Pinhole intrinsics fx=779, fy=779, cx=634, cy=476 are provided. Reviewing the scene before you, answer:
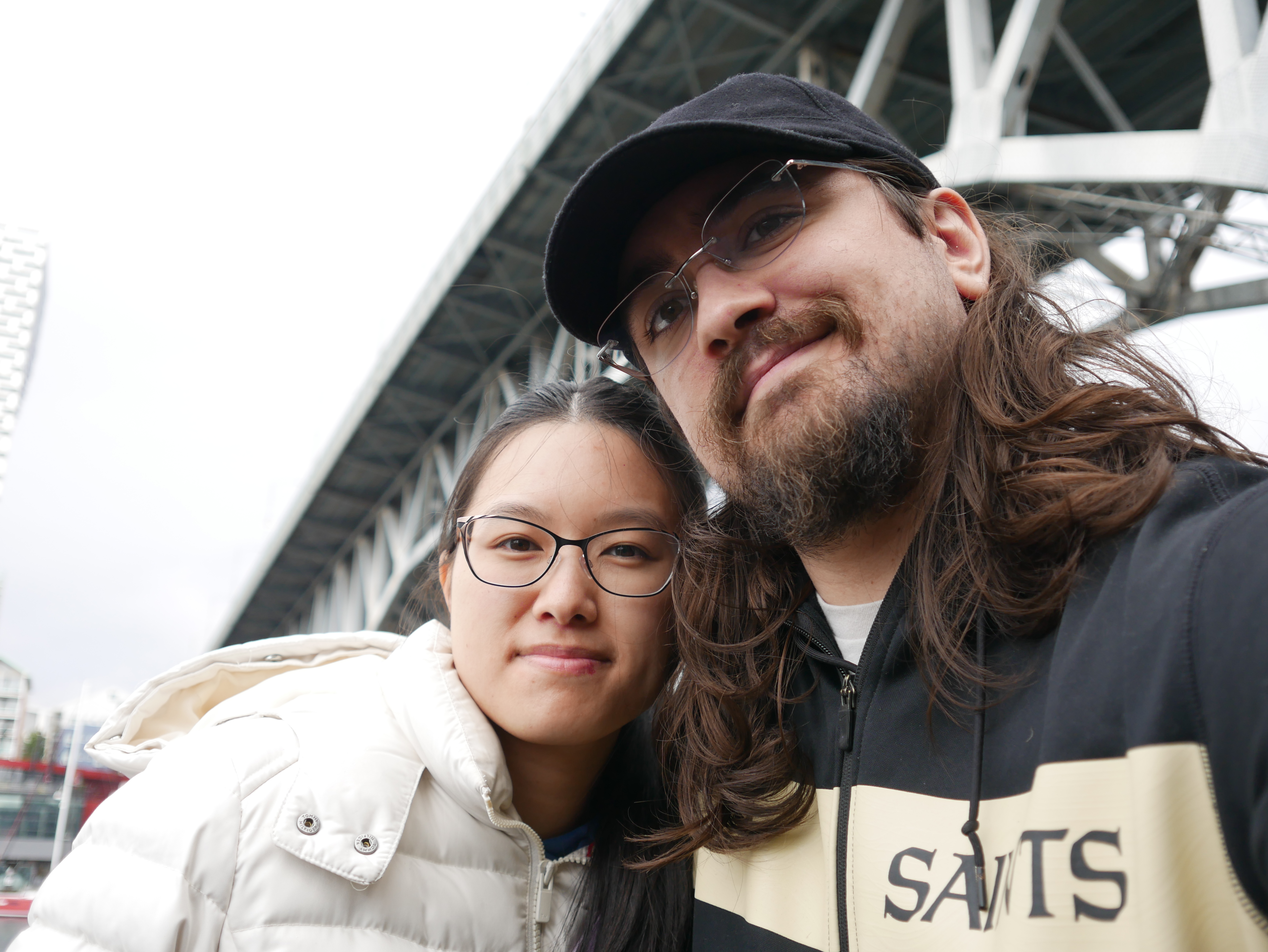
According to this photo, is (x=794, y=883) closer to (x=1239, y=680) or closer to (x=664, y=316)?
(x=1239, y=680)

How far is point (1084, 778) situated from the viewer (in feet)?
3.23

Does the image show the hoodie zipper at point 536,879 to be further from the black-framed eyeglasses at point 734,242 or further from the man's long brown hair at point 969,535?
the black-framed eyeglasses at point 734,242

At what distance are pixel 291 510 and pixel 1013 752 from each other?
20761 mm

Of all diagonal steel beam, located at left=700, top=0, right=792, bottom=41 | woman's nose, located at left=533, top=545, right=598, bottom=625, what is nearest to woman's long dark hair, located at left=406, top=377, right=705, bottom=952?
woman's nose, located at left=533, top=545, right=598, bottom=625

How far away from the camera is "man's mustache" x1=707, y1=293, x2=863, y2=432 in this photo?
156 cm

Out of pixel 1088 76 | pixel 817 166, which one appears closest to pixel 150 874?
pixel 817 166

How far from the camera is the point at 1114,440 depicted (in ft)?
4.01

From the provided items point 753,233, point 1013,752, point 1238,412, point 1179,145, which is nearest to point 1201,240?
point 1179,145

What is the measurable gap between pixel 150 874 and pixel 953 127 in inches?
249

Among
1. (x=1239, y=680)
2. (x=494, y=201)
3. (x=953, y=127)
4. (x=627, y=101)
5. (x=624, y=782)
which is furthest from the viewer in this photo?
(x=494, y=201)

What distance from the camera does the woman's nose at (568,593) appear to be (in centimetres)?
176

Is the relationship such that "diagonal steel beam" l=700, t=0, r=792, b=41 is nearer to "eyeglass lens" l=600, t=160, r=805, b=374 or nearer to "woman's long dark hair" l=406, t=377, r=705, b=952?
"woman's long dark hair" l=406, t=377, r=705, b=952

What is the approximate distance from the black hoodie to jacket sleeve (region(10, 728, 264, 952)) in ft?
3.25

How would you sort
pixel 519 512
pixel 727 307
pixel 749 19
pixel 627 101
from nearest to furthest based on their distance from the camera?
pixel 727 307 → pixel 519 512 → pixel 749 19 → pixel 627 101
